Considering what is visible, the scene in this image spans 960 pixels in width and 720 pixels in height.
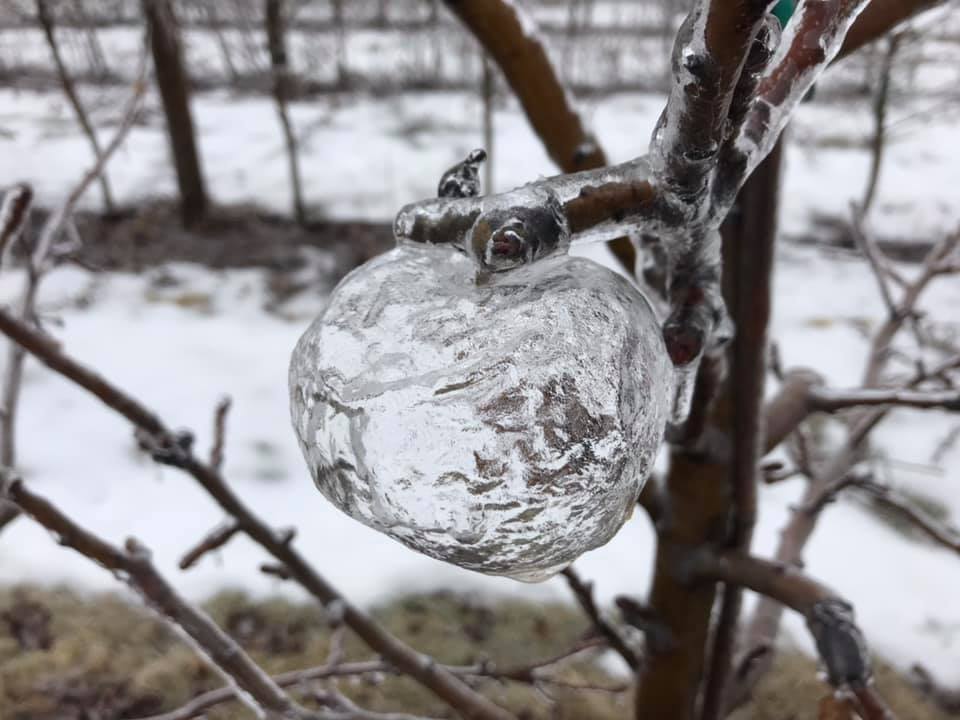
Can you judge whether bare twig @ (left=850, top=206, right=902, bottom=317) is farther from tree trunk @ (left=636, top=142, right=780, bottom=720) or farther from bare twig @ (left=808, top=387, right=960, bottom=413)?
tree trunk @ (left=636, top=142, right=780, bottom=720)

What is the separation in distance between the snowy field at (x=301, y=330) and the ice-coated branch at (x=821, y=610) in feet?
1.26

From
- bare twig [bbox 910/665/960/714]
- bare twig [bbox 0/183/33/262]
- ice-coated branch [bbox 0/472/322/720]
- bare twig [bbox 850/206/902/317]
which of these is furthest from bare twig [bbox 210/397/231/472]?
bare twig [bbox 910/665/960/714]

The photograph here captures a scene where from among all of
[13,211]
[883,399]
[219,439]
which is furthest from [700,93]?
[219,439]

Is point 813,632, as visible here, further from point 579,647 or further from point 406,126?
point 406,126

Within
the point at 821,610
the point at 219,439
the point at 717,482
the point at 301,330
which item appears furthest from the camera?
the point at 301,330

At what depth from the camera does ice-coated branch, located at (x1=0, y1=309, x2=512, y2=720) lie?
2.65 ft

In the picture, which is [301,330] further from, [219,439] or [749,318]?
[749,318]

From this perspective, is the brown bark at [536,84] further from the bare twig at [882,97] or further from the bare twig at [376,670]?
the bare twig at [882,97]

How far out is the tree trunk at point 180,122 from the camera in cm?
424

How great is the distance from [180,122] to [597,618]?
454cm

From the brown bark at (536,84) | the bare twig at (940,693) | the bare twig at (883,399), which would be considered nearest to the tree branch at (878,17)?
the brown bark at (536,84)

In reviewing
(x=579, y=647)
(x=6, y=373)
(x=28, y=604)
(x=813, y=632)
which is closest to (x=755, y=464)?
(x=813, y=632)

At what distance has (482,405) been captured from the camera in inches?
11.9

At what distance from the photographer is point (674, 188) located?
0.98ft
